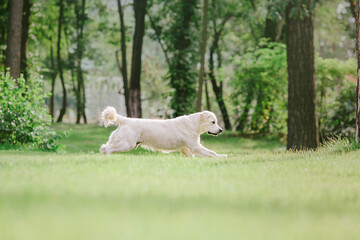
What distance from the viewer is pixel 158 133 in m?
8.70

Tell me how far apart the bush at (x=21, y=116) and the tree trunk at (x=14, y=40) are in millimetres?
3446

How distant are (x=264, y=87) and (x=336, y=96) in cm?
289

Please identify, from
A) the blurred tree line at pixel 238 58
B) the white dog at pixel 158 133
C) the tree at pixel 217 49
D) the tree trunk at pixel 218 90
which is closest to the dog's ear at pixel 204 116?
the white dog at pixel 158 133

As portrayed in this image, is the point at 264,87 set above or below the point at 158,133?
above

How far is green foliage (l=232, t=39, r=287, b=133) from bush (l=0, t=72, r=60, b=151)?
10.6m

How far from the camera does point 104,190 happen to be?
188 inches

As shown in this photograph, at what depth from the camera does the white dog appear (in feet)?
28.0

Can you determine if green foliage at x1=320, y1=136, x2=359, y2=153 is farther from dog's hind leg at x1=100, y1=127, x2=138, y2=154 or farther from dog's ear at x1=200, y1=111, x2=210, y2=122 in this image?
dog's hind leg at x1=100, y1=127, x2=138, y2=154

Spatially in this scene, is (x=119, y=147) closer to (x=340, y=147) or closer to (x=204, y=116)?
(x=204, y=116)

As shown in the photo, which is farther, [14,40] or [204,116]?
[14,40]

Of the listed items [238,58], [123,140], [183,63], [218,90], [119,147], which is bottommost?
[119,147]

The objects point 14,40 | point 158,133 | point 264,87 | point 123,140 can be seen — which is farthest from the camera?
point 264,87

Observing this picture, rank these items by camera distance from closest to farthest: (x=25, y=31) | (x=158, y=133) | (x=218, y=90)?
(x=158, y=133) < (x=25, y=31) < (x=218, y=90)

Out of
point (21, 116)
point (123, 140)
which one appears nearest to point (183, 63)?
point (21, 116)
